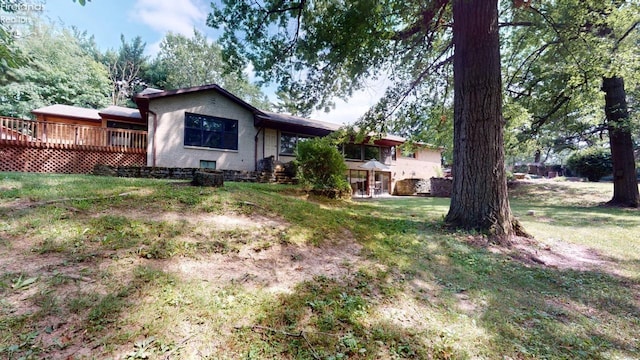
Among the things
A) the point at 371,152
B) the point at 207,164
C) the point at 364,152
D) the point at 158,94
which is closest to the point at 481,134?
the point at 207,164

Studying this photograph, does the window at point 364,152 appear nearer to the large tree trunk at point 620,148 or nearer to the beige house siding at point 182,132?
the beige house siding at point 182,132

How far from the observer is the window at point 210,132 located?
1255 cm

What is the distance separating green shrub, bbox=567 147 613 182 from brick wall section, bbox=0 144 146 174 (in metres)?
28.8

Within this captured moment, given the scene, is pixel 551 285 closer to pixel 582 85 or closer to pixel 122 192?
pixel 122 192

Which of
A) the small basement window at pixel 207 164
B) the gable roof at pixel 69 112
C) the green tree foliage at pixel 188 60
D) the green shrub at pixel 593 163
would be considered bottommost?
the small basement window at pixel 207 164

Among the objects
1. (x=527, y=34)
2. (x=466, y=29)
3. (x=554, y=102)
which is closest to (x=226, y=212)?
(x=466, y=29)

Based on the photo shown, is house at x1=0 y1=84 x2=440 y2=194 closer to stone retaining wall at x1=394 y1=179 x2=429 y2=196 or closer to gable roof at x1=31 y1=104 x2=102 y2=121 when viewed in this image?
gable roof at x1=31 y1=104 x2=102 y2=121

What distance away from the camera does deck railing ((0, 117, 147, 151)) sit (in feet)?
31.7

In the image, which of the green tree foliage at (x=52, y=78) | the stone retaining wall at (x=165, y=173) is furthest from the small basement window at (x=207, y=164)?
the green tree foliage at (x=52, y=78)

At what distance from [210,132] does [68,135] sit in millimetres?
5431

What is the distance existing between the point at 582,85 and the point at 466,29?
23.0 feet

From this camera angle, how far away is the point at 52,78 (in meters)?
19.8

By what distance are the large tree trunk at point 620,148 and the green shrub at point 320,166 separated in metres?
10.9

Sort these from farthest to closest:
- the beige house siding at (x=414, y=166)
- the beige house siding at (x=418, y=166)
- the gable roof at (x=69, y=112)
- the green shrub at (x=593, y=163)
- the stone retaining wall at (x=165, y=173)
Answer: the beige house siding at (x=418, y=166), the beige house siding at (x=414, y=166), the green shrub at (x=593, y=163), the gable roof at (x=69, y=112), the stone retaining wall at (x=165, y=173)
